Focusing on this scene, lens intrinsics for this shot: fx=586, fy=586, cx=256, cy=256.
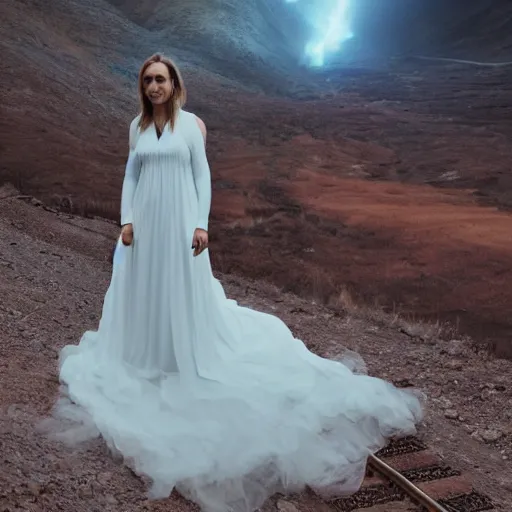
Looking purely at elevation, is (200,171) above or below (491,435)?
above

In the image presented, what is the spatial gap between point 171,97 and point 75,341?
76.5 inches

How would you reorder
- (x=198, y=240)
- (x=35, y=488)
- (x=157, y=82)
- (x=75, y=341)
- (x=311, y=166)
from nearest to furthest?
(x=35, y=488), (x=157, y=82), (x=198, y=240), (x=75, y=341), (x=311, y=166)

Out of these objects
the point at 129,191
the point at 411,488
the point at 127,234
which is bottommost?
the point at 411,488

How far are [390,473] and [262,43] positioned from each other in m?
21.8

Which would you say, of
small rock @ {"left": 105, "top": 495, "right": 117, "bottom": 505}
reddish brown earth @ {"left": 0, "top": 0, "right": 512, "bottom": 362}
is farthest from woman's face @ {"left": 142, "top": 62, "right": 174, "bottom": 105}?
reddish brown earth @ {"left": 0, "top": 0, "right": 512, "bottom": 362}

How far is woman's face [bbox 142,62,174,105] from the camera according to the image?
2463 millimetres

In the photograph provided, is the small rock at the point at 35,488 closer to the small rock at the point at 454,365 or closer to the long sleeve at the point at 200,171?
the long sleeve at the point at 200,171

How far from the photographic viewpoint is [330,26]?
3206 centimetres

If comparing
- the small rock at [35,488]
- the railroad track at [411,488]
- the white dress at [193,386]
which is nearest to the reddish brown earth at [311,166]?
the railroad track at [411,488]

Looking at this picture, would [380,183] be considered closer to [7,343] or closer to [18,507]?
[7,343]

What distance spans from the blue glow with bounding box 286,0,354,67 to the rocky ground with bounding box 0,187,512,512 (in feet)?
85.0

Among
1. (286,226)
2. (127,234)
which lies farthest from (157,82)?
(286,226)

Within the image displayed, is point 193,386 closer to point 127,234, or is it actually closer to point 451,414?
point 127,234

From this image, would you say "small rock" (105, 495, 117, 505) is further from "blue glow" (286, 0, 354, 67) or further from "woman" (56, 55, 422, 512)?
"blue glow" (286, 0, 354, 67)
